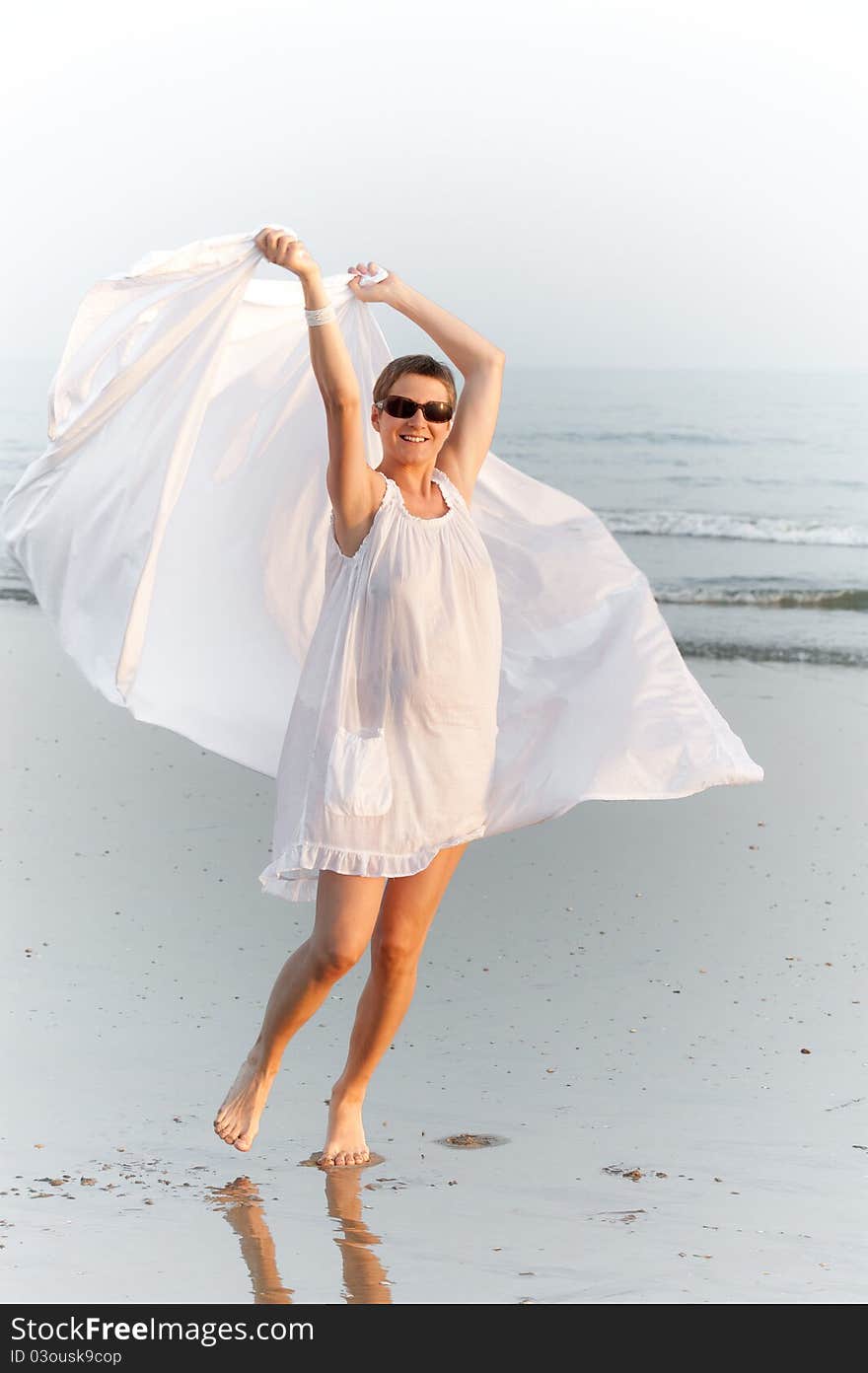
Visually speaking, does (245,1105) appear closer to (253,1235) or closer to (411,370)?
(253,1235)

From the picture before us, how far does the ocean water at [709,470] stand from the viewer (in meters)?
13.5

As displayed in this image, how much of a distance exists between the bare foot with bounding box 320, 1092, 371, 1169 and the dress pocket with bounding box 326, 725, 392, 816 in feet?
2.29

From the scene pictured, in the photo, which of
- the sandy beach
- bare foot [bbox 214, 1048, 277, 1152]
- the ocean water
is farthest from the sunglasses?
the ocean water

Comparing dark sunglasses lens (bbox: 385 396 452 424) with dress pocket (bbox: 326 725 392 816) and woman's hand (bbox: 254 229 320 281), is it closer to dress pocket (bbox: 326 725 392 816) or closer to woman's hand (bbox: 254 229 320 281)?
woman's hand (bbox: 254 229 320 281)

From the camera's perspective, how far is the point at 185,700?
4.10m

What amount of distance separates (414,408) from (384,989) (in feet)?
4.15

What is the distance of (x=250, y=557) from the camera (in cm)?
414

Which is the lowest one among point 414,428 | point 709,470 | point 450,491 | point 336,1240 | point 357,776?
point 709,470

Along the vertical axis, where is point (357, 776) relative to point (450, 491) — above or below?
below

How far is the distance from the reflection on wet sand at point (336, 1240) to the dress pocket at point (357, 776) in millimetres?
784

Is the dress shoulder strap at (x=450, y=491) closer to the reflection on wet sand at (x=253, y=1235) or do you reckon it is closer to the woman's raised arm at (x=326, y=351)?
the woman's raised arm at (x=326, y=351)

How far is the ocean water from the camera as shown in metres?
13.5

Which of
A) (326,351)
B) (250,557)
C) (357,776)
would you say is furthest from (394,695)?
(250,557)
